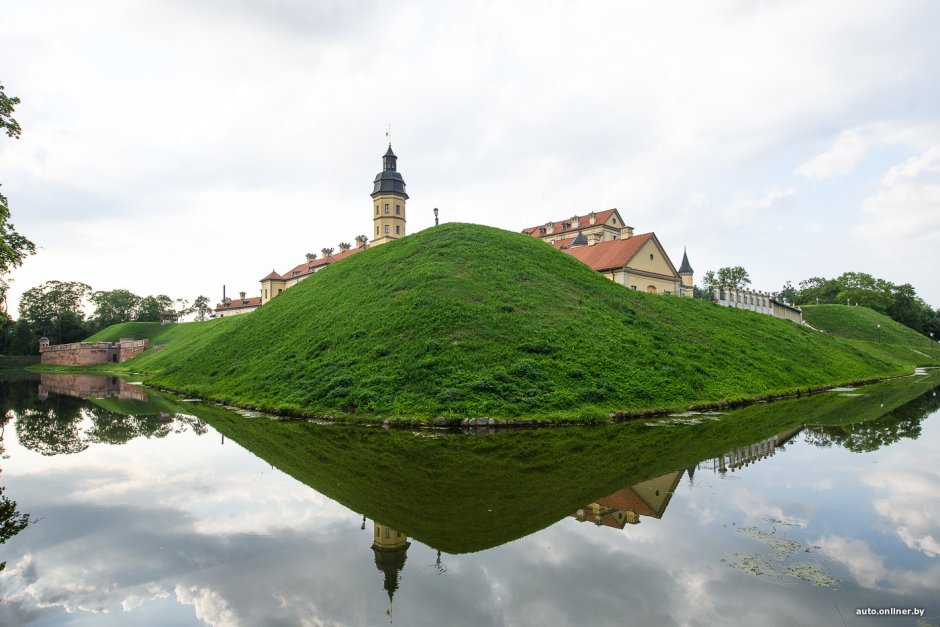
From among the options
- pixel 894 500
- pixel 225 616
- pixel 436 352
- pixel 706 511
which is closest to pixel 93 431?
pixel 436 352

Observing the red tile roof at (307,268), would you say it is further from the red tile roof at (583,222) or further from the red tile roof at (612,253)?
the red tile roof at (612,253)

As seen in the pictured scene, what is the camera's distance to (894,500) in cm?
1014

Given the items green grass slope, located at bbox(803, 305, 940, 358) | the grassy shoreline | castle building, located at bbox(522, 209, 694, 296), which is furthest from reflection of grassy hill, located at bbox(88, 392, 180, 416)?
green grass slope, located at bbox(803, 305, 940, 358)

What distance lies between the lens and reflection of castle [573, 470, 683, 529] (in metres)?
8.98

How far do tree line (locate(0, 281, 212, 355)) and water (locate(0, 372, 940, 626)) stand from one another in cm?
10503

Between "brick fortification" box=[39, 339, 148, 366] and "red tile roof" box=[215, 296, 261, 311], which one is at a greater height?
"red tile roof" box=[215, 296, 261, 311]

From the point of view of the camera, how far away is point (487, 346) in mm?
24188

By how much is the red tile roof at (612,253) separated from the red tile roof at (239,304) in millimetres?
82045

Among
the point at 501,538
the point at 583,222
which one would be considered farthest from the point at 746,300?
the point at 501,538

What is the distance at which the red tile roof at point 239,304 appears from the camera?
11278 centimetres

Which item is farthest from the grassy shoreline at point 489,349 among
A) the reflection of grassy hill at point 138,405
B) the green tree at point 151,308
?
the green tree at point 151,308

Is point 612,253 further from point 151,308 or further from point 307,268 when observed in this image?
point 151,308

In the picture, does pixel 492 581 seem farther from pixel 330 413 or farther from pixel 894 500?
pixel 330 413

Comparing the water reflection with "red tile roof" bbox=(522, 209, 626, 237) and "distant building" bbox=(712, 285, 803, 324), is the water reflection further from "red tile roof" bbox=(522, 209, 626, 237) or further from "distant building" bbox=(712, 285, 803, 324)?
"red tile roof" bbox=(522, 209, 626, 237)
